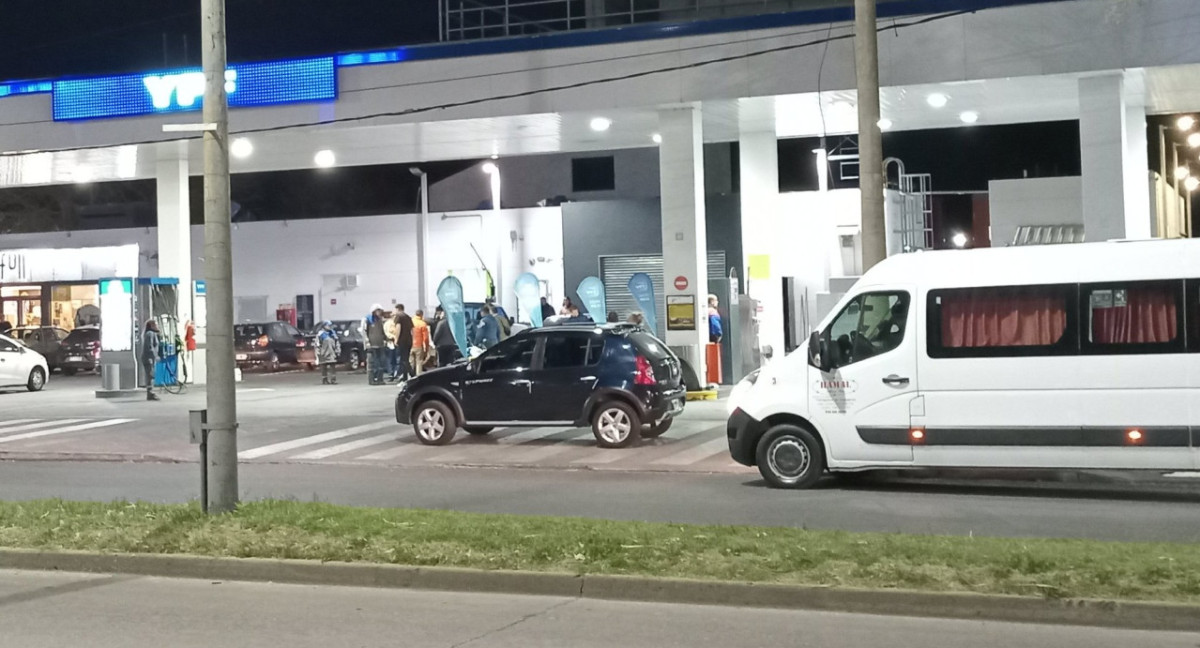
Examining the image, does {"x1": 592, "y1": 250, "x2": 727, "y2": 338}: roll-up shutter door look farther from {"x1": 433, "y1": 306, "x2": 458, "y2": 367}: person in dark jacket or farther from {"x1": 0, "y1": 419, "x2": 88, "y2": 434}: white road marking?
{"x1": 0, "y1": 419, "x2": 88, "y2": 434}: white road marking

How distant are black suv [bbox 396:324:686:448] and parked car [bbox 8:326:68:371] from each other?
85.9 feet

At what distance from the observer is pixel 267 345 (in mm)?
40188

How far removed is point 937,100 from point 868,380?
39.9 ft

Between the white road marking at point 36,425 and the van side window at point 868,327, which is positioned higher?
the van side window at point 868,327

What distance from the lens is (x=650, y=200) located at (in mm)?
37531

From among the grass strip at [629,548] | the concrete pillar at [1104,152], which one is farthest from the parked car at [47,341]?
the grass strip at [629,548]

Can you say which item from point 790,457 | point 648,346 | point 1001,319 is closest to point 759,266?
point 648,346

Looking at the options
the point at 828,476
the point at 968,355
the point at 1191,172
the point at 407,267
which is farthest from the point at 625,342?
the point at 1191,172

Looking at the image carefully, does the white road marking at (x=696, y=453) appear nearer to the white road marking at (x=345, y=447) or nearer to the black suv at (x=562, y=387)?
the black suv at (x=562, y=387)

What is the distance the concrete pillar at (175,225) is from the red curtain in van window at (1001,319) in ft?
72.0

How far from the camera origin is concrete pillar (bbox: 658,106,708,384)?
2450cm

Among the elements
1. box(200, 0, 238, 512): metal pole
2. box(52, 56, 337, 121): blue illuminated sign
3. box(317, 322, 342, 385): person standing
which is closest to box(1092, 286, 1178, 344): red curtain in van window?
box(200, 0, 238, 512): metal pole

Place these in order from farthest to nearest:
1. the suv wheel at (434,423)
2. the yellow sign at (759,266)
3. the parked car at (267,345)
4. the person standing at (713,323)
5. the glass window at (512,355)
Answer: the parked car at (267,345)
the yellow sign at (759,266)
the person standing at (713,323)
the suv wheel at (434,423)
the glass window at (512,355)

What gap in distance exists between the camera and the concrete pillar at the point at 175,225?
1204 inches
